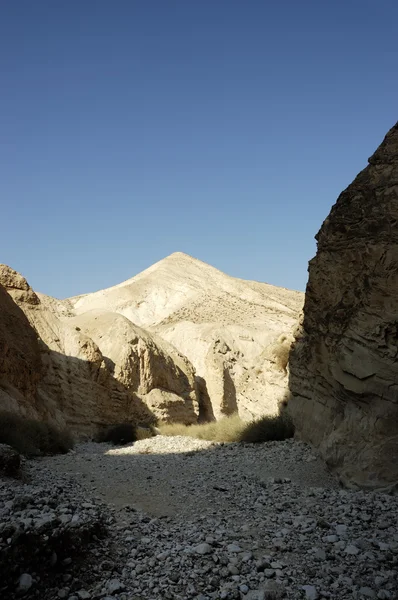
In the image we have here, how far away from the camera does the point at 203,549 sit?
206 inches

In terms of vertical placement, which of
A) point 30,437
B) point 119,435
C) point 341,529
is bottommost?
point 119,435

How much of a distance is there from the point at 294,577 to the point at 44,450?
1036cm

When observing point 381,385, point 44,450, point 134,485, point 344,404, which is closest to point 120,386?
point 44,450

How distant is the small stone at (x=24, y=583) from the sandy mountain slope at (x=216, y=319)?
14666mm

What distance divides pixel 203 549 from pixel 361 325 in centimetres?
437

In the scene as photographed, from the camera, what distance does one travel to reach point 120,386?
21547 mm

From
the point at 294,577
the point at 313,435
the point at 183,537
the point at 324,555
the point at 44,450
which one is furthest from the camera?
the point at 44,450

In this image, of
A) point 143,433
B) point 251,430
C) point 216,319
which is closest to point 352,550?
point 251,430

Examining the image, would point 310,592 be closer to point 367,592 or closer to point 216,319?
point 367,592

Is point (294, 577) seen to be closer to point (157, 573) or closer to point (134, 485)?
point (157, 573)

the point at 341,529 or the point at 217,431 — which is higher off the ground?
the point at 341,529

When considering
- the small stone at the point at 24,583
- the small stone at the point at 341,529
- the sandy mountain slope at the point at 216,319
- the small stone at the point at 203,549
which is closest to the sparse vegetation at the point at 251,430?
the sandy mountain slope at the point at 216,319

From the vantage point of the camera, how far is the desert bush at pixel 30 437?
38.6ft

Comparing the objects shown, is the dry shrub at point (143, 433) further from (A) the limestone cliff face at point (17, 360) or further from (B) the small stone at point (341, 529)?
(B) the small stone at point (341, 529)
